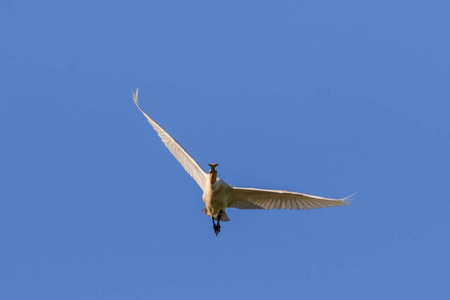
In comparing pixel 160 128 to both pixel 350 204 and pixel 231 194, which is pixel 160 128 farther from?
pixel 350 204

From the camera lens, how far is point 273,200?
3088cm

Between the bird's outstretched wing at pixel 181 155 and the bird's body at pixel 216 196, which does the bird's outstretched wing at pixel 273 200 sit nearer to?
the bird's body at pixel 216 196

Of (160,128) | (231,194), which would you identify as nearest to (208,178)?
(231,194)

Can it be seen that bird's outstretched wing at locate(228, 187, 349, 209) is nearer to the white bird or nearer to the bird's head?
the white bird

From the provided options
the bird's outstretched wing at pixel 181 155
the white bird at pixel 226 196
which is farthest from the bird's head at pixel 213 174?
the bird's outstretched wing at pixel 181 155

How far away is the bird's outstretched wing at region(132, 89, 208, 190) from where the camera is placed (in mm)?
31031

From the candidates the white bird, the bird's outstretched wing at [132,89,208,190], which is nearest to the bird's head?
the white bird

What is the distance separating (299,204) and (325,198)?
1209 mm

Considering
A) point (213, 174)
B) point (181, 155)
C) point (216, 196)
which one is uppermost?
point (181, 155)

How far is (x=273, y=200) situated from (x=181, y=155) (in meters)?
3.68

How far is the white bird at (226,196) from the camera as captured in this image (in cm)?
3006

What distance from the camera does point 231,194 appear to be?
3084 cm

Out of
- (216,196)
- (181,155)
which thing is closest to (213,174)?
(216,196)

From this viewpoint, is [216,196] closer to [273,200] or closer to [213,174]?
[213,174]
